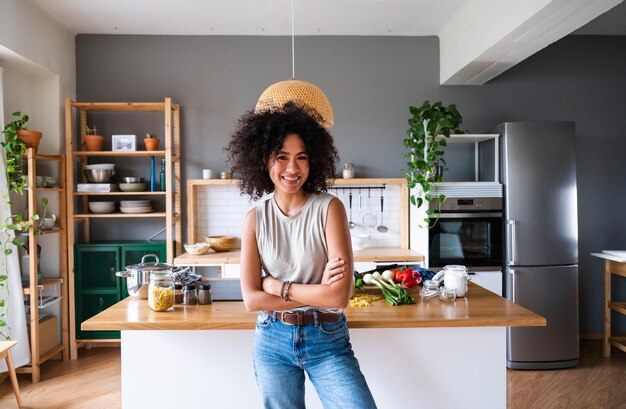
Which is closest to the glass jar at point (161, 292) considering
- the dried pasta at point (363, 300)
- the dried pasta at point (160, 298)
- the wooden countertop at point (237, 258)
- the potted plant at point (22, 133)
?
the dried pasta at point (160, 298)

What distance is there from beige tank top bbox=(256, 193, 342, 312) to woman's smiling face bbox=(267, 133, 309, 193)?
93 millimetres

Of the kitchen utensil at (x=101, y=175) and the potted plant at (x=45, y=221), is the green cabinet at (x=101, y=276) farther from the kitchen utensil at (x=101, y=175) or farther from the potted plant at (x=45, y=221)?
the kitchen utensil at (x=101, y=175)

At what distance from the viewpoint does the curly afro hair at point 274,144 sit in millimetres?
1768

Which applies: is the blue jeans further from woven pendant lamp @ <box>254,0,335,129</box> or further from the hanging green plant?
the hanging green plant

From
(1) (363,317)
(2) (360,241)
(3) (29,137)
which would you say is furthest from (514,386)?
(3) (29,137)

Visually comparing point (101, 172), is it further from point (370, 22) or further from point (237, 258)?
point (370, 22)

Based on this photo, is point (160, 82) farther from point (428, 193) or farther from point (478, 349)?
point (478, 349)

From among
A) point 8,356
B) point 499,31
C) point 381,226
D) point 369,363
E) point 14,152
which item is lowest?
point 8,356

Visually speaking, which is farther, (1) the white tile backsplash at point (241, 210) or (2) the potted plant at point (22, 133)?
(1) the white tile backsplash at point (241, 210)

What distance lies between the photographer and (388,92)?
511 centimetres

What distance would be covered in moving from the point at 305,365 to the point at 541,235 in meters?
3.18

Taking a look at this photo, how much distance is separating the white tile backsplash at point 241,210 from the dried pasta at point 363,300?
2483mm

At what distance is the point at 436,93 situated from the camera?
5098 mm

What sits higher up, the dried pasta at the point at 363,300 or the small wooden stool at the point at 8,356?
the dried pasta at the point at 363,300
